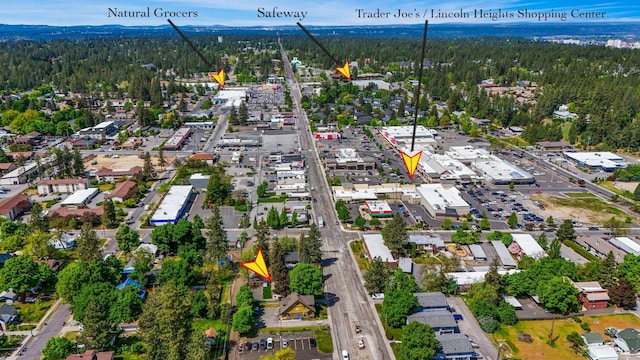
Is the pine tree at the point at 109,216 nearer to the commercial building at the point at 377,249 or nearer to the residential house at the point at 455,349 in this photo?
the commercial building at the point at 377,249

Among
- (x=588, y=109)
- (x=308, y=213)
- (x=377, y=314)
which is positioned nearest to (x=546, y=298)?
(x=377, y=314)

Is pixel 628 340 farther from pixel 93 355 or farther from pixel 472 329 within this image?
pixel 93 355

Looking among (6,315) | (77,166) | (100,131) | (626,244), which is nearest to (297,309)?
(6,315)

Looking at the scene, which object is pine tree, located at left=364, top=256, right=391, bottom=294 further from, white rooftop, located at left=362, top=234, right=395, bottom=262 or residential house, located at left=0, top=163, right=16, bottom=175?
residential house, located at left=0, top=163, right=16, bottom=175

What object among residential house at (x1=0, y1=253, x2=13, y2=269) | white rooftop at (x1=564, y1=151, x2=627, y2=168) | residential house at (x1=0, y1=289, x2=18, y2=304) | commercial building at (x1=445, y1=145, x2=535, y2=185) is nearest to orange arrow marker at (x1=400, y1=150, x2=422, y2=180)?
residential house at (x1=0, y1=289, x2=18, y2=304)

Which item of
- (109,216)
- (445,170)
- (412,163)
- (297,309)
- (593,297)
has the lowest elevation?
(297,309)

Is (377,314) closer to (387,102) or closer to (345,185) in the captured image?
(345,185)
